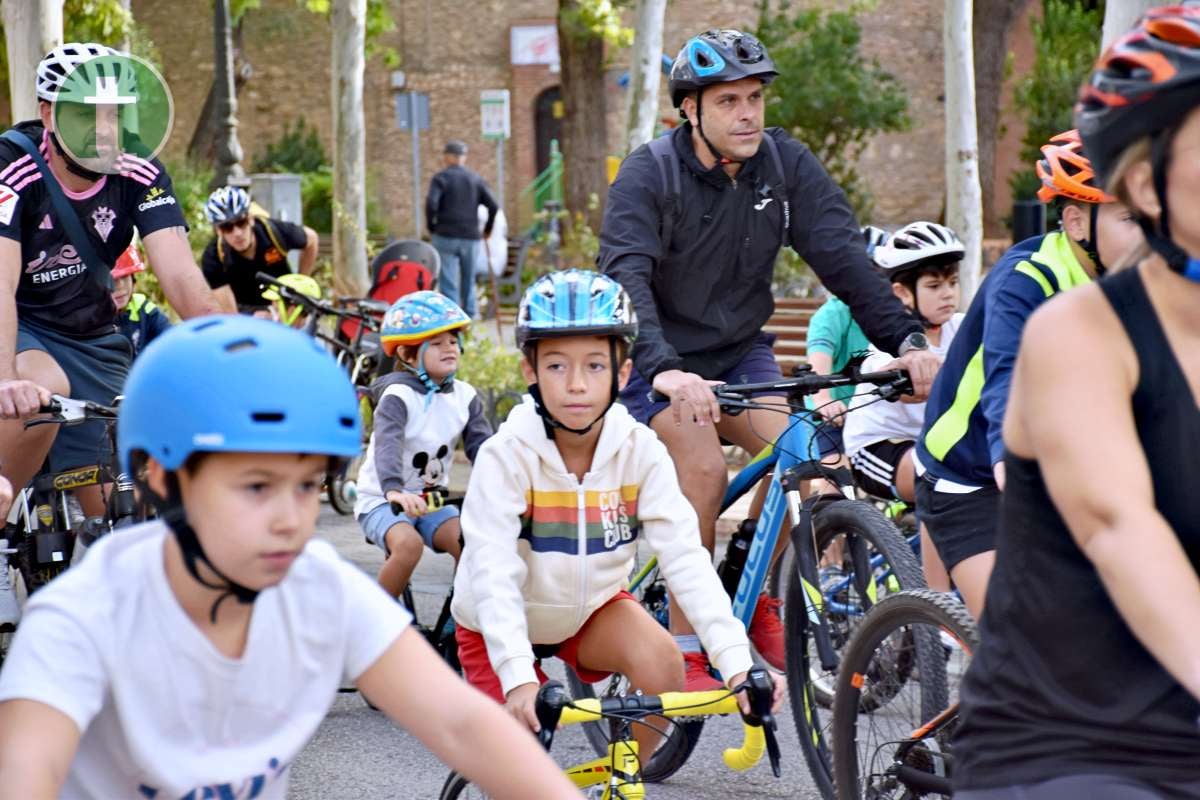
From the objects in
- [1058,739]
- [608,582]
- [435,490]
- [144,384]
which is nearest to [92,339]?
[435,490]

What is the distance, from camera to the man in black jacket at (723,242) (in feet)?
18.8

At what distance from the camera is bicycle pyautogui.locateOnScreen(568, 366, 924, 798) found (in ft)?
17.4

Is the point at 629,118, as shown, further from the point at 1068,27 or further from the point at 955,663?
the point at 1068,27

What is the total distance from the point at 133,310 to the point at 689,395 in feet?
14.0

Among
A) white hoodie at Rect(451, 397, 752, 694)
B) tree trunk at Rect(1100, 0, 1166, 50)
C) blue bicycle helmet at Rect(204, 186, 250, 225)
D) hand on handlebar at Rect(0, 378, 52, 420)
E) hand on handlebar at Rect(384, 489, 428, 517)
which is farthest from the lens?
blue bicycle helmet at Rect(204, 186, 250, 225)

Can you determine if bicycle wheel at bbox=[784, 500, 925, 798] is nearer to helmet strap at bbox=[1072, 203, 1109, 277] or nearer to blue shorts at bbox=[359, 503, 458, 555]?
helmet strap at bbox=[1072, 203, 1109, 277]

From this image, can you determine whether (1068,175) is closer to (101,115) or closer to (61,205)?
(101,115)

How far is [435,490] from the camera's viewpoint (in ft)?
22.7

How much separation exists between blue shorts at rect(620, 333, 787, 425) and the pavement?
115cm

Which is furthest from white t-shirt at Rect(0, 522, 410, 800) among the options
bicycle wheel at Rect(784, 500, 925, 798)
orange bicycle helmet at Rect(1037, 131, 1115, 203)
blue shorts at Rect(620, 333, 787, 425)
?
blue shorts at Rect(620, 333, 787, 425)

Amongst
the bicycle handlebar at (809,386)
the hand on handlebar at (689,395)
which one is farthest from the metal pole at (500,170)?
the hand on handlebar at (689,395)

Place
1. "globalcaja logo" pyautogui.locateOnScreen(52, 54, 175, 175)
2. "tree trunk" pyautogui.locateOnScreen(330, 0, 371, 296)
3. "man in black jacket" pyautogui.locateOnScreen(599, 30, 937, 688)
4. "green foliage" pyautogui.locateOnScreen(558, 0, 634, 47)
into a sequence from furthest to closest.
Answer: "green foliage" pyautogui.locateOnScreen(558, 0, 634, 47) < "tree trunk" pyautogui.locateOnScreen(330, 0, 371, 296) < "globalcaja logo" pyautogui.locateOnScreen(52, 54, 175, 175) < "man in black jacket" pyautogui.locateOnScreen(599, 30, 937, 688)

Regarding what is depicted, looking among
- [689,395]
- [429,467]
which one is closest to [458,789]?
[689,395]

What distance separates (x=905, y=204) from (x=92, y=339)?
119ft
